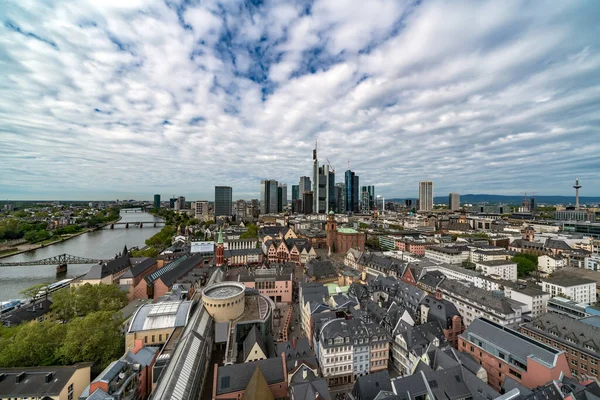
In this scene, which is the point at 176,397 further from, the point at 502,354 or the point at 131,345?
the point at 502,354

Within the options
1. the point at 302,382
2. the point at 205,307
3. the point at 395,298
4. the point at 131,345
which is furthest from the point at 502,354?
the point at 131,345

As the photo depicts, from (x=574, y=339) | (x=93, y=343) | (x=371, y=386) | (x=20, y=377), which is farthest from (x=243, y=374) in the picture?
(x=574, y=339)

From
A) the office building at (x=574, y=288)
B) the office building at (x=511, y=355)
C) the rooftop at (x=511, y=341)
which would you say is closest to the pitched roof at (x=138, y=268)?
the office building at (x=511, y=355)

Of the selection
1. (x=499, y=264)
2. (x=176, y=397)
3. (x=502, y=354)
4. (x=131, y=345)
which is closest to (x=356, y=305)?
(x=502, y=354)

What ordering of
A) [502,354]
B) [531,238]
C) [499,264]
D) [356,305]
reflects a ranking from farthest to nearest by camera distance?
[531,238] → [499,264] → [356,305] → [502,354]

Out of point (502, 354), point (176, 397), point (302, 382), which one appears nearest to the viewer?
point (176, 397)

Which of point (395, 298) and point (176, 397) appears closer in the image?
point (176, 397)
